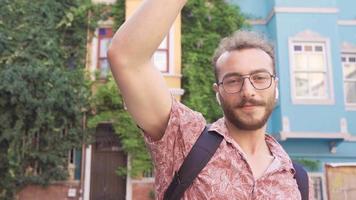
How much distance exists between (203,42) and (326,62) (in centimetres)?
364

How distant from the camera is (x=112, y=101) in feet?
37.8

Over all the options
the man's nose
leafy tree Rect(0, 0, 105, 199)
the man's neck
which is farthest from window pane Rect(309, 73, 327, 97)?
the man's nose

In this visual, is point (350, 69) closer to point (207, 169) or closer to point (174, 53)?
point (174, 53)

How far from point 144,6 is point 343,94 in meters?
12.0

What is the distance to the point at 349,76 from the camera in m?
13.4

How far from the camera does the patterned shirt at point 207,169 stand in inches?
58.5

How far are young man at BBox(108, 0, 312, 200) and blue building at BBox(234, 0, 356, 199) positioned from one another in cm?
1052

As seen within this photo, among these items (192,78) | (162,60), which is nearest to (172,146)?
(192,78)

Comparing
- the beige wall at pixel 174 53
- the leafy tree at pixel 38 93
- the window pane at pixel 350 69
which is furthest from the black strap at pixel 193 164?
the window pane at pixel 350 69

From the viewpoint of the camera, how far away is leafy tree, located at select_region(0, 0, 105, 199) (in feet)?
35.5

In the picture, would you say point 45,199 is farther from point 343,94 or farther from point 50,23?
point 343,94

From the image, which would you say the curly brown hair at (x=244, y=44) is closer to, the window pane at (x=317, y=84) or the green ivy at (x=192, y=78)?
the green ivy at (x=192, y=78)

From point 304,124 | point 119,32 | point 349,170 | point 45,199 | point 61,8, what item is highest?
point 61,8

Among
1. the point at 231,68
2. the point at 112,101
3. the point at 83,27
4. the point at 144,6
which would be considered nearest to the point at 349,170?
the point at 231,68
